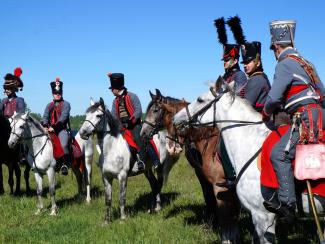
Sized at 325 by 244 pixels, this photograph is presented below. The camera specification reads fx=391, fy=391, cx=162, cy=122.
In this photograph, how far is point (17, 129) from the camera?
1029 cm

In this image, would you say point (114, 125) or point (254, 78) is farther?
point (114, 125)

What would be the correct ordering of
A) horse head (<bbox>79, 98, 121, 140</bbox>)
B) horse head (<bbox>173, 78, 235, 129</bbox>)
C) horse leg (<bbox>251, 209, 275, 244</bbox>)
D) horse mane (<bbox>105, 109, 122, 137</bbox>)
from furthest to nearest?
horse mane (<bbox>105, 109, 122, 137</bbox>) → horse head (<bbox>79, 98, 121, 140</bbox>) → horse head (<bbox>173, 78, 235, 129</bbox>) → horse leg (<bbox>251, 209, 275, 244</bbox>)

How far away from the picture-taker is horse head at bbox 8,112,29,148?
10.2 metres

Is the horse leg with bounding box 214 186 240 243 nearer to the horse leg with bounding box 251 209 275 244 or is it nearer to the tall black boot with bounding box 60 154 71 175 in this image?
the horse leg with bounding box 251 209 275 244

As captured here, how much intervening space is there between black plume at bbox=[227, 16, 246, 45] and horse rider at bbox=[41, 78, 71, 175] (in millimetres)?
5344

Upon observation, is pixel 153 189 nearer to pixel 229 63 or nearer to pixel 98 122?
pixel 98 122

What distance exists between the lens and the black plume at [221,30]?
820 centimetres

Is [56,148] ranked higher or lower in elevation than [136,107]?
lower

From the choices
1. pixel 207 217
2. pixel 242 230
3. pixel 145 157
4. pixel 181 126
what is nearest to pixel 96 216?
pixel 145 157

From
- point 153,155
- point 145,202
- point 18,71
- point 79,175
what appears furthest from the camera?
point 18,71

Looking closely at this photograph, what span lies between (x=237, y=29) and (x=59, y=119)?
558cm

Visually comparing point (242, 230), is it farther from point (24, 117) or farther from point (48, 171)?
point (24, 117)

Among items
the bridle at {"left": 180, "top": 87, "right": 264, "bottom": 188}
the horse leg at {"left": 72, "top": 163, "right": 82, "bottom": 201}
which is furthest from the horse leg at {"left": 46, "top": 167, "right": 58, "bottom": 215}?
the bridle at {"left": 180, "top": 87, "right": 264, "bottom": 188}

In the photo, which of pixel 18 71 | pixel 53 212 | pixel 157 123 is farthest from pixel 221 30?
pixel 18 71
